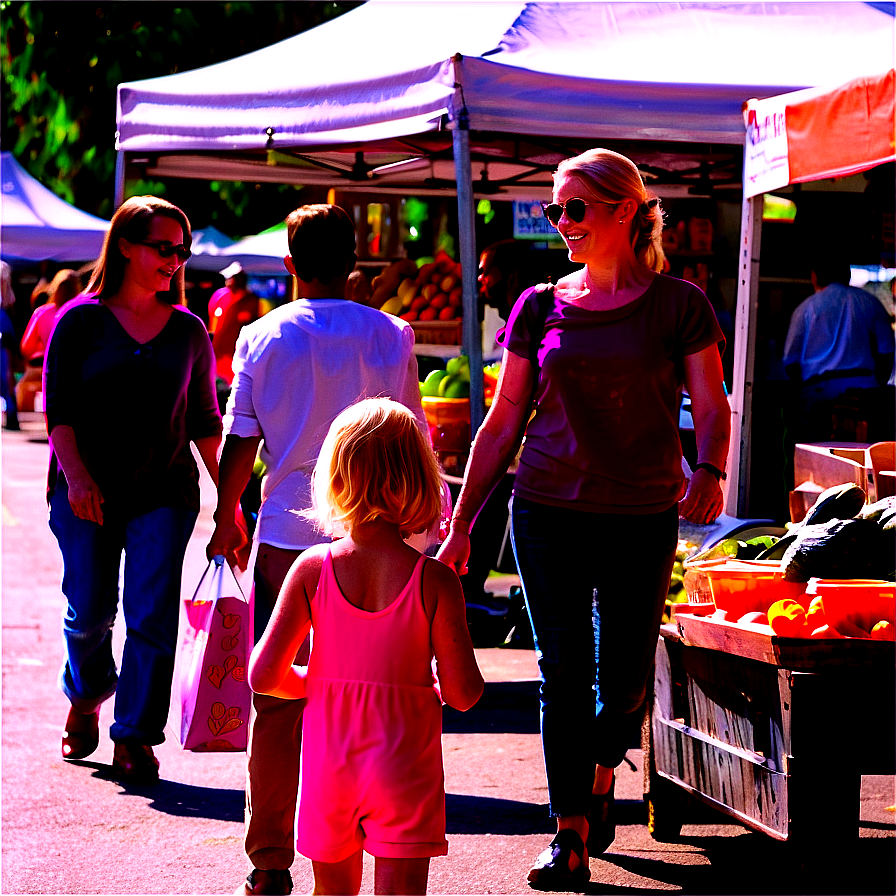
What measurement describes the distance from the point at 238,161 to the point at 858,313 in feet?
13.7

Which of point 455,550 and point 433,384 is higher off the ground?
point 433,384

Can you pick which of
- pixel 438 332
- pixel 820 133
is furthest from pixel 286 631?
pixel 438 332

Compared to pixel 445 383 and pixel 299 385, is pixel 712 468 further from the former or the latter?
pixel 445 383

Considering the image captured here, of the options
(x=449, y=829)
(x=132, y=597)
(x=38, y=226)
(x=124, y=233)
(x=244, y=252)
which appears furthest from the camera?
(x=244, y=252)

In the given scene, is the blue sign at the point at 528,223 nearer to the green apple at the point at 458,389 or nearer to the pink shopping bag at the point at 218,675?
the green apple at the point at 458,389

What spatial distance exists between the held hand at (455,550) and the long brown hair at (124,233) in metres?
1.86

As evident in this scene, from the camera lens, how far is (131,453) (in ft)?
18.4

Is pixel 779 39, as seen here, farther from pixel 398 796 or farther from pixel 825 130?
pixel 398 796

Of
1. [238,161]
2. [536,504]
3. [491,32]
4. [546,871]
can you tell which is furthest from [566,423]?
[238,161]

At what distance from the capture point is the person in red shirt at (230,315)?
1281cm

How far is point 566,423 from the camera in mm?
4305

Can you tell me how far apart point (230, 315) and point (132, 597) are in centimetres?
828

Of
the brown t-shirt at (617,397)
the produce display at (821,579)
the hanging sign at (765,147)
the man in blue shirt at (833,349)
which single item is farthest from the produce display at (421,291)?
the brown t-shirt at (617,397)

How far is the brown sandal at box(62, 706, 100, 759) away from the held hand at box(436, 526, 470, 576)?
7.40 feet
